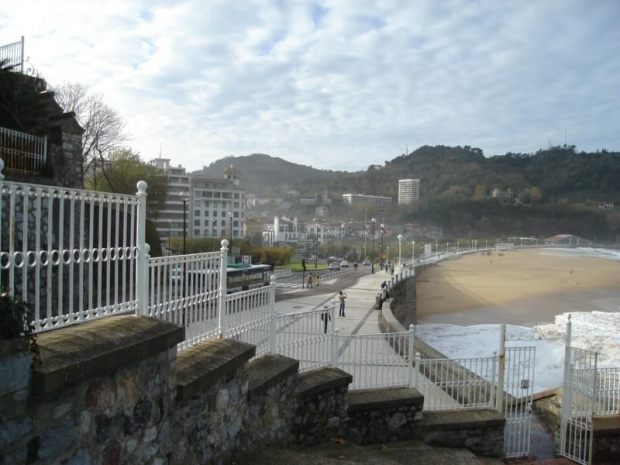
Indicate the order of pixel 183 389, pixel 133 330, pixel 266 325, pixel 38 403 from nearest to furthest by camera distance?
pixel 38 403, pixel 133 330, pixel 183 389, pixel 266 325

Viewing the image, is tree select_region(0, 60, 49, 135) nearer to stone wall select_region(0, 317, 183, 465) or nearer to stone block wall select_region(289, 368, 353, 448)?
stone block wall select_region(289, 368, 353, 448)

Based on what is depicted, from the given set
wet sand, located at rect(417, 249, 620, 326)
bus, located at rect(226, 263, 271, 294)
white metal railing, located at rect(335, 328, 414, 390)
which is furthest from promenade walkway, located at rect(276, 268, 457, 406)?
wet sand, located at rect(417, 249, 620, 326)

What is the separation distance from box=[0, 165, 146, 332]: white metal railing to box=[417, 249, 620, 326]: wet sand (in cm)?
2810

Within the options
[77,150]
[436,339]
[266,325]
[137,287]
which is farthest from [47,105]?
[436,339]

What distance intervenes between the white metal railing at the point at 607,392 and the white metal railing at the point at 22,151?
13029mm

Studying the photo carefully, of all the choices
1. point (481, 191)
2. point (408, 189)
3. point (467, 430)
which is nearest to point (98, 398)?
point (467, 430)

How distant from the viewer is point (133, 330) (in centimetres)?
336

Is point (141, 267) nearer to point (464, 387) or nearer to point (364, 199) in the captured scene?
point (464, 387)

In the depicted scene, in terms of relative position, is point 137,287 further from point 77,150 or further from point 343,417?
point 77,150

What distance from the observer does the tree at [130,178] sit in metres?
29.5

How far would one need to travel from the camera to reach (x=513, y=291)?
45.0 m

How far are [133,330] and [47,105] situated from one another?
13770mm

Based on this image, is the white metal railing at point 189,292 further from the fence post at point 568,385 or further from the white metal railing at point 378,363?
the fence post at point 568,385

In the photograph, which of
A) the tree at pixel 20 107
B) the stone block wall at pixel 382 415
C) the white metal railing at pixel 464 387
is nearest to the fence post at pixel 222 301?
the stone block wall at pixel 382 415
